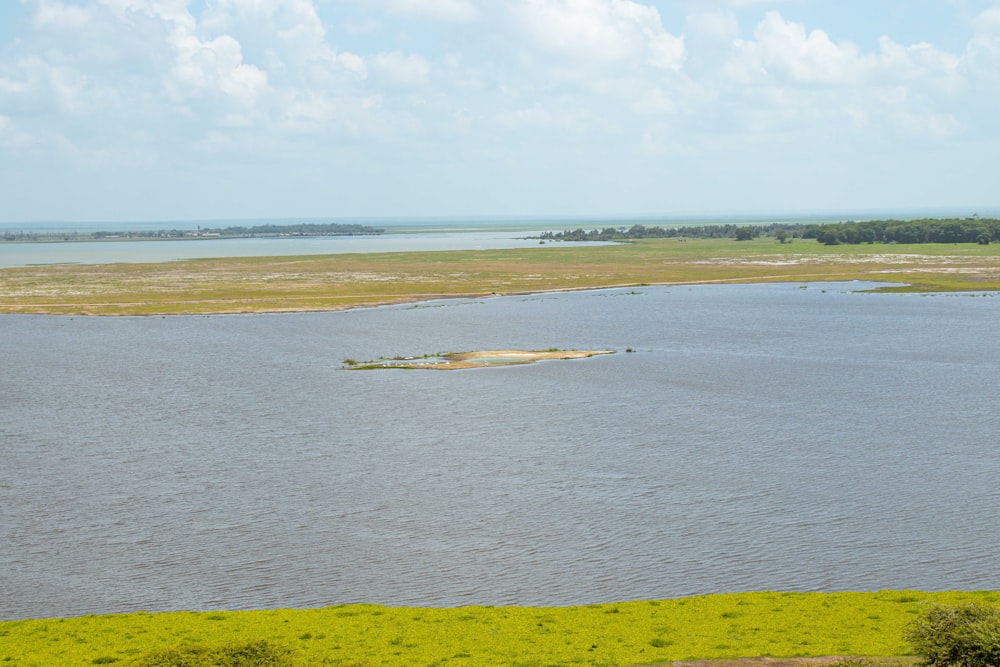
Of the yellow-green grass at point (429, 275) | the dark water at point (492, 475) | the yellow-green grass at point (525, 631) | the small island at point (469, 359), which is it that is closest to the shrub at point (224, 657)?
the yellow-green grass at point (525, 631)

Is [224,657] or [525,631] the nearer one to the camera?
[224,657]

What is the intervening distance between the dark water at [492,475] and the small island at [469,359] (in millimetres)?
1529

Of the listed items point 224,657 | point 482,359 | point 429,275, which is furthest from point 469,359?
point 429,275

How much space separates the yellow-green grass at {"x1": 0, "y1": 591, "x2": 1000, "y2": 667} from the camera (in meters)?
17.8

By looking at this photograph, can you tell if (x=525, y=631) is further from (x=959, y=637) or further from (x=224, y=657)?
(x=959, y=637)

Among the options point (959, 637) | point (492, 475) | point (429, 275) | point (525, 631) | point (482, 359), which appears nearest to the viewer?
point (959, 637)

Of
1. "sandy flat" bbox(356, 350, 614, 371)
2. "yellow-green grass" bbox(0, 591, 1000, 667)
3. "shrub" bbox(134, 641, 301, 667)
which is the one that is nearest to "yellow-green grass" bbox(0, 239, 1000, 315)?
"sandy flat" bbox(356, 350, 614, 371)

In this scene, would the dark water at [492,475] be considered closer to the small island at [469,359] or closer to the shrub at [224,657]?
the small island at [469,359]

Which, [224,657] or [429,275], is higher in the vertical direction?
[429,275]

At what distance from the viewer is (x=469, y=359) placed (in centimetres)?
Result: 5428

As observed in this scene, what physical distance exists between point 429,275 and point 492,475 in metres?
87.4

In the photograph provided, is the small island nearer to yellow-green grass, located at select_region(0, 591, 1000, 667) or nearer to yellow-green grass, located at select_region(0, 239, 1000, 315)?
yellow-green grass, located at select_region(0, 239, 1000, 315)

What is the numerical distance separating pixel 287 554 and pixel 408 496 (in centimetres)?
523

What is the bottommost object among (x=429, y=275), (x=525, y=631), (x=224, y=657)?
(x=525, y=631)
